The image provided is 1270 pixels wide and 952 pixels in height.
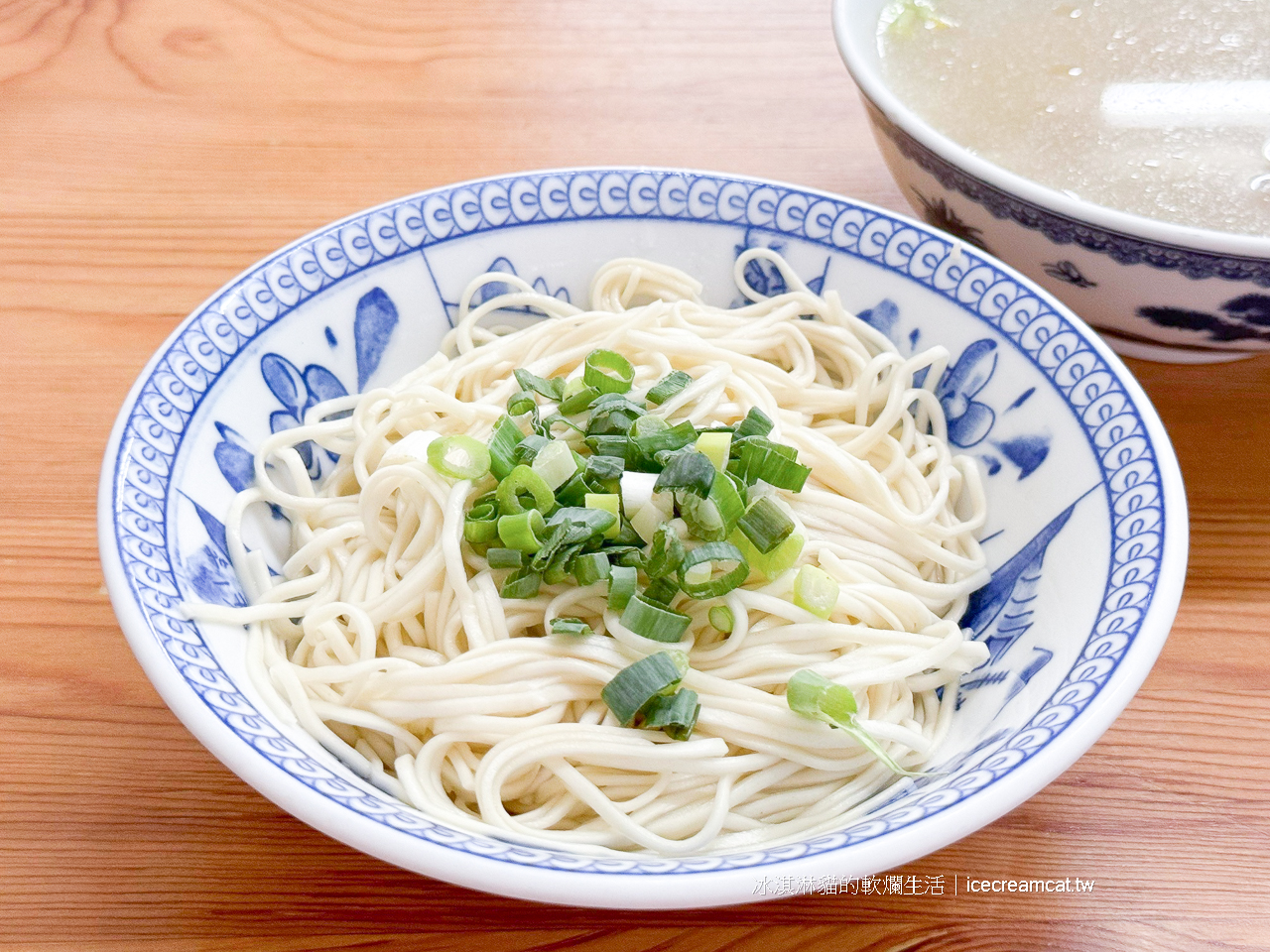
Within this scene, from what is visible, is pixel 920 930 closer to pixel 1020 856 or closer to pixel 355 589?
pixel 1020 856

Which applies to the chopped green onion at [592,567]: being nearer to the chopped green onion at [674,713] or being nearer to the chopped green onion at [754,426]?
the chopped green onion at [674,713]

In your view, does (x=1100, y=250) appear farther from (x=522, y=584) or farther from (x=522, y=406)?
(x=522, y=584)

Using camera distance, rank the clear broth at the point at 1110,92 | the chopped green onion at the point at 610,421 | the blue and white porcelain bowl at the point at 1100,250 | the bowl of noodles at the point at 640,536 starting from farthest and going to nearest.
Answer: the clear broth at the point at 1110,92, the blue and white porcelain bowl at the point at 1100,250, the chopped green onion at the point at 610,421, the bowl of noodles at the point at 640,536

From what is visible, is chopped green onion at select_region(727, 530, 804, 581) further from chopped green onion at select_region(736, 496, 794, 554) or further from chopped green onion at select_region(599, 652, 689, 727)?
chopped green onion at select_region(599, 652, 689, 727)

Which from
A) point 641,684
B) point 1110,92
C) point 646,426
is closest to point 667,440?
point 646,426

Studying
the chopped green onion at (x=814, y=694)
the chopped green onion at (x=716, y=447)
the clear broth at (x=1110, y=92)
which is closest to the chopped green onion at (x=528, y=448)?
the chopped green onion at (x=716, y=447)

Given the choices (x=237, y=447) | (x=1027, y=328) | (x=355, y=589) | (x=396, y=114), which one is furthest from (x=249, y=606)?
(x=396, y=114)
